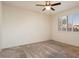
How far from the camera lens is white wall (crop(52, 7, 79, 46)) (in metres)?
5.45

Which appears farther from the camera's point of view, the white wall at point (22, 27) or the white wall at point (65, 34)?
the white wall at point (65, 34)

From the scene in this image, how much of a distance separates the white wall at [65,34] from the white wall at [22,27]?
1.83 feet

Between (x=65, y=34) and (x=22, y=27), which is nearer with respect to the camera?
(x=22, y=27)

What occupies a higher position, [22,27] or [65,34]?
[22,27]

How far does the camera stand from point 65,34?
6293 millimetres

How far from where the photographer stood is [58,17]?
7.09 metres

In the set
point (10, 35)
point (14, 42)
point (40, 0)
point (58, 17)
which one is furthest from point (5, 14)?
point (58, 17)

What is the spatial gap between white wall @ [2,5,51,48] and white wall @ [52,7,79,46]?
56 centimetres

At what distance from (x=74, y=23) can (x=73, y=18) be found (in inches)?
14.1

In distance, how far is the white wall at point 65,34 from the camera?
5446mm

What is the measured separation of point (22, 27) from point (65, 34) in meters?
3.23

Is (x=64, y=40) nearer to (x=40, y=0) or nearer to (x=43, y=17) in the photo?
(x=43, y=17)

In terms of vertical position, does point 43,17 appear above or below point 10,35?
above

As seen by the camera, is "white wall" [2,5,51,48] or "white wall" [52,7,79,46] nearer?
"white wall" [2,5,51,48]
